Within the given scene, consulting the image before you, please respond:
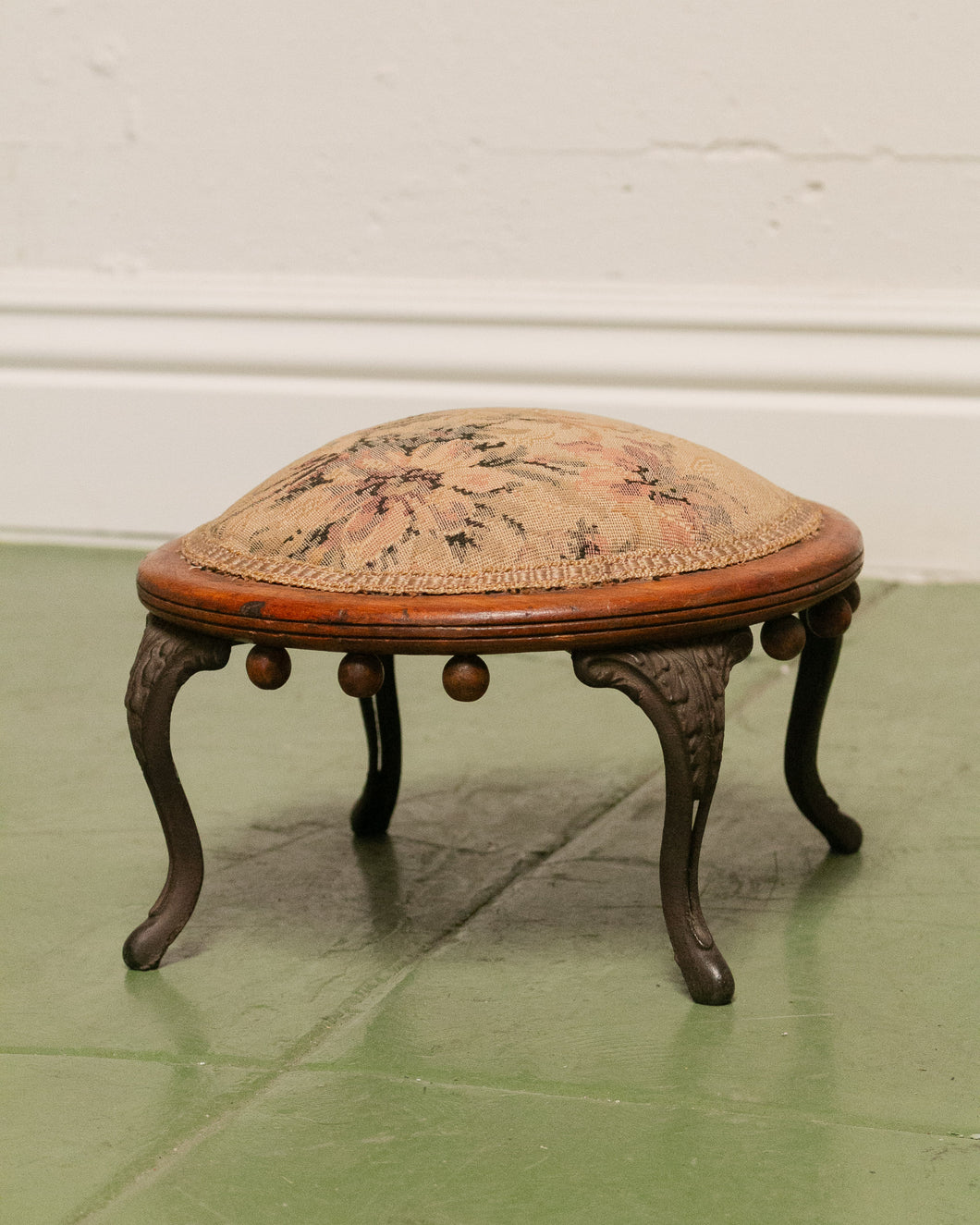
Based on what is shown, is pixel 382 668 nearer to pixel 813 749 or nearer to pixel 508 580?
pixel 508 580

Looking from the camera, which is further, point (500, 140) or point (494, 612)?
point (500, 140)

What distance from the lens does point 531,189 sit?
3.82m

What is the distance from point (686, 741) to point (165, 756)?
603mm

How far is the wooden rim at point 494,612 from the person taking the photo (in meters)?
1.51

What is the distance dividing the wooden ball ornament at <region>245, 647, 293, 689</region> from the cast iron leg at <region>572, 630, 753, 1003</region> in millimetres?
315

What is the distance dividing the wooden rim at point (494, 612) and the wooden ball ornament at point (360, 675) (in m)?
0.02

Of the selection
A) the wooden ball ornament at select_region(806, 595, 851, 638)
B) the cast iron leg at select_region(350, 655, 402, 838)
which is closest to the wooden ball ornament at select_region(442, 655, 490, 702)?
the wooden ball ornament at select_region(806, 595, 851, 638)

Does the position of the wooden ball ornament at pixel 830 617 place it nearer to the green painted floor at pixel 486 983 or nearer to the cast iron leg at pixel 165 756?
the green painted floor at pixel 486 983

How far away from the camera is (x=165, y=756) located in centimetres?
175

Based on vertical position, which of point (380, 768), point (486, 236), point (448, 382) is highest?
point (486, 236)

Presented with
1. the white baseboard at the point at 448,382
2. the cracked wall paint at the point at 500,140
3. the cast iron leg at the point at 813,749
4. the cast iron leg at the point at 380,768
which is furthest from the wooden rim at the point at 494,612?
the cracked wall paint at the point at 500,140

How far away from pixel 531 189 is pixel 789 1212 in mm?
3001

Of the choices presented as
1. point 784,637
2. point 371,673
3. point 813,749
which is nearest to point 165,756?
point 371,673

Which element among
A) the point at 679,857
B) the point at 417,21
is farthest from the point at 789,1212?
the point at 417,21
